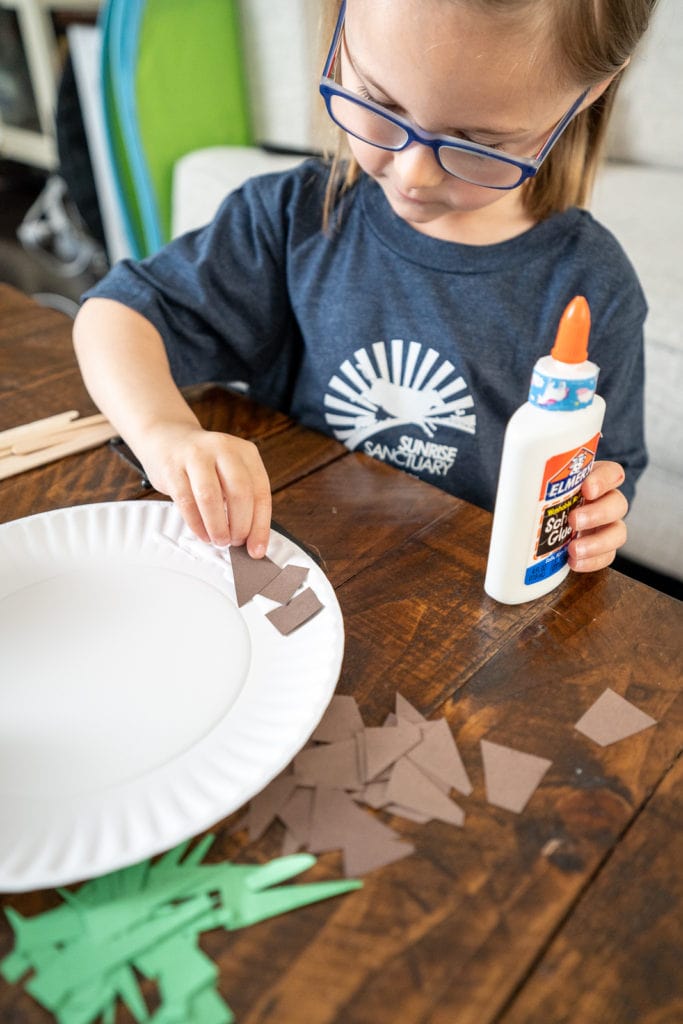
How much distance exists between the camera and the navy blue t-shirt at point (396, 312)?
30.1 inches

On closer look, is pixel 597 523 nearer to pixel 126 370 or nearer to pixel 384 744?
pixel 384 744

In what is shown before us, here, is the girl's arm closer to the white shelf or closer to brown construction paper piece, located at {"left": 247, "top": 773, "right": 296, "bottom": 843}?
brown construction paper piece, located at {"left": 247, "top": 773, "right": 296, "bottom": 843}

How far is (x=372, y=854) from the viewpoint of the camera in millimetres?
359

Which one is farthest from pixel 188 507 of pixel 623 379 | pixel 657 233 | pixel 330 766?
pixel 657 233

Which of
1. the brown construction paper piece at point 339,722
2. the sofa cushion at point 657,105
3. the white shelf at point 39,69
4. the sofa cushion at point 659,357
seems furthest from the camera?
the white shelf at point 39,69

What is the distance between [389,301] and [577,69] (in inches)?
11.7

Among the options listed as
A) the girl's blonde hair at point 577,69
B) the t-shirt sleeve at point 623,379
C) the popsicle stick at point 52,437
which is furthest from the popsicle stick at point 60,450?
the t-shirt sleeve at point 623,379

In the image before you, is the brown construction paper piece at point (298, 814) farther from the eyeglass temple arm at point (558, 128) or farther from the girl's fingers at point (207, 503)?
the eyeglass temple arm at point (558, 128)

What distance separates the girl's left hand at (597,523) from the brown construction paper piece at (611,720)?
11 cm

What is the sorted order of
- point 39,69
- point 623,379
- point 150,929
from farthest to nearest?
point 39,69 → point 623,379 → point 150,929

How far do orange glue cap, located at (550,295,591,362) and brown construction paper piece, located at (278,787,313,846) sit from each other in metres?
0.28

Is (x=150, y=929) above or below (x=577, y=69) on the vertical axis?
below

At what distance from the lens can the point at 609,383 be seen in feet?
2.54

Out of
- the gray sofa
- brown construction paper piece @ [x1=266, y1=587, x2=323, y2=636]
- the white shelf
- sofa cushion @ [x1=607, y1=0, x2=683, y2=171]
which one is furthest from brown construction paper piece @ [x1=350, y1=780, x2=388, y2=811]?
the white shelf
